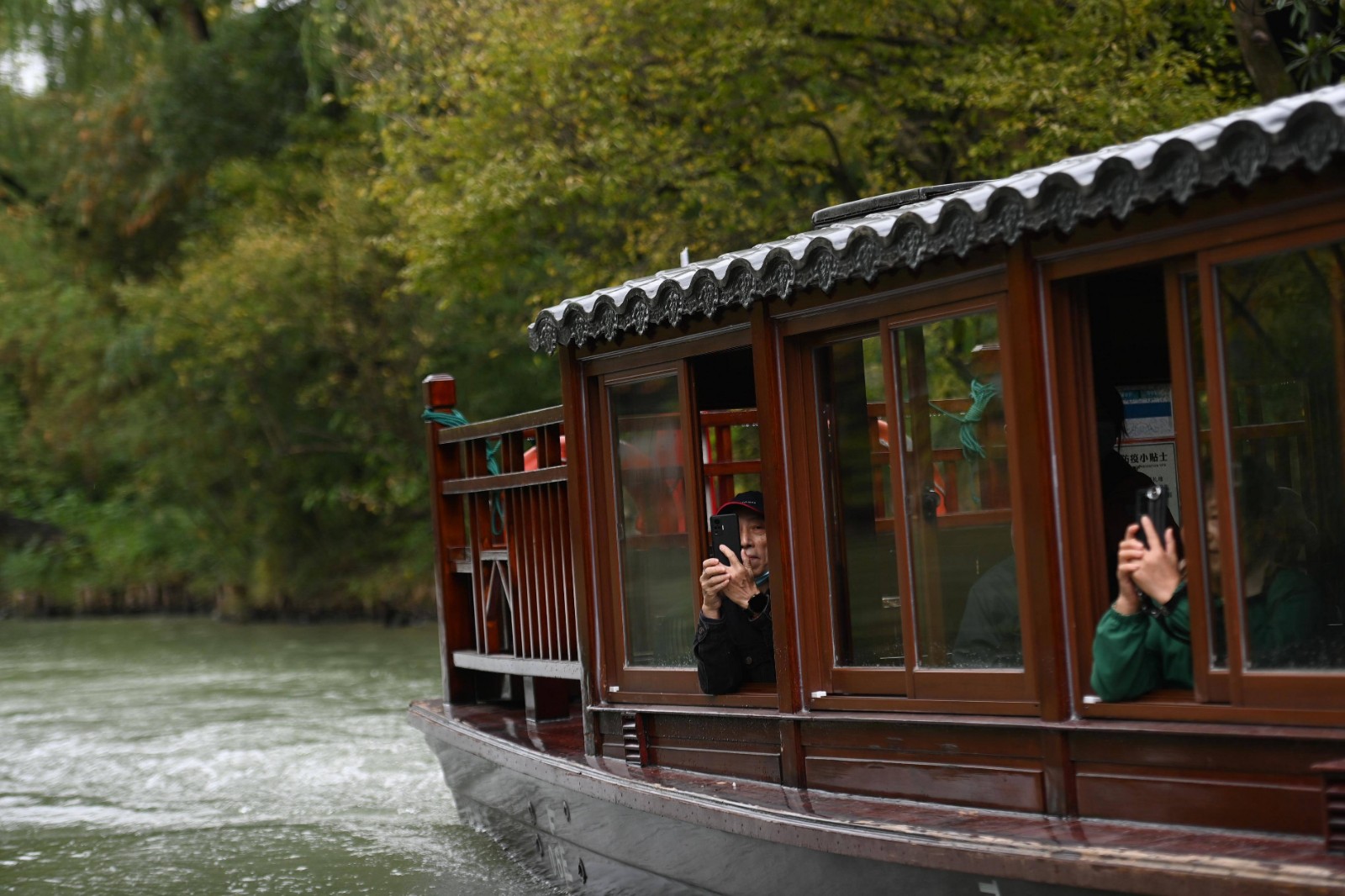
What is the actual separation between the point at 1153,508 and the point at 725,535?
1534mm

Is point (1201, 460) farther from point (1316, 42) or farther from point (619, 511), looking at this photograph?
point (1316, 42)

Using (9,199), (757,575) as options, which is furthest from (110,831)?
(9,199)

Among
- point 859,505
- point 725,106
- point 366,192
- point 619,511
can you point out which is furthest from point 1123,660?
point 366,192

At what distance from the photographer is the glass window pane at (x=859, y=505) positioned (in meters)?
4.12

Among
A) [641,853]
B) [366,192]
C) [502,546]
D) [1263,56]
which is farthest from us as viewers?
[366,192]

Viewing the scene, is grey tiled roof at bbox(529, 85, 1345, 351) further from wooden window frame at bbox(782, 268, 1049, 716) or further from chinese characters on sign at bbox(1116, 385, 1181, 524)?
chinese characters on sign at bbox(1116, 385, 1181, 524)

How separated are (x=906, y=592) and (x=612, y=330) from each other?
4.39 feet

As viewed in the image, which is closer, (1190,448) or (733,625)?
(1190,448)

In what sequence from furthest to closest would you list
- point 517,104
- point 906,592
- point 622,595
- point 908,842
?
point 517,104 < point 622,595 < point 906,592 < point 908,842

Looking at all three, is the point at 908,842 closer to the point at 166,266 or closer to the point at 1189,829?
the point at 1189,829

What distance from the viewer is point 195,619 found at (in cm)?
2283

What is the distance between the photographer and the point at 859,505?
4242 mm

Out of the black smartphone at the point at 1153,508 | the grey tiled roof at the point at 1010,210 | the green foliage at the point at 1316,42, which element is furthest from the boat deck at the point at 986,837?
the green foliage at the point at 1316,42

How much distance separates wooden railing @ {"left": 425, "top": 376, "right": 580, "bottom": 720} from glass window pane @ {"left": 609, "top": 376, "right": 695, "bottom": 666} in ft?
1.87
